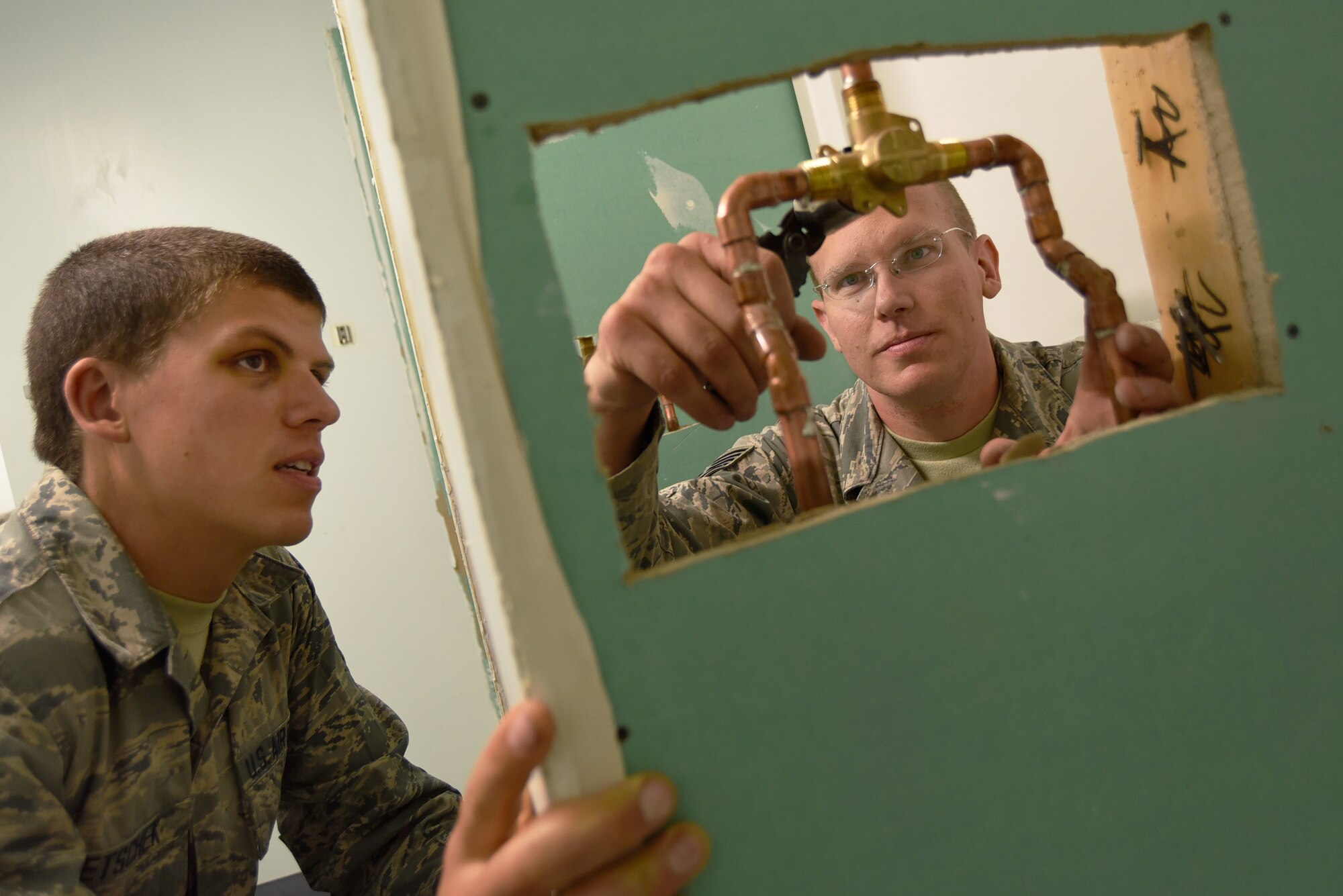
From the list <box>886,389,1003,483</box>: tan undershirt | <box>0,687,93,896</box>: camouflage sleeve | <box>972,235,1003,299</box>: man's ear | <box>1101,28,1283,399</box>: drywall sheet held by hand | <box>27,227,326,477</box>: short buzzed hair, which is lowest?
<box>0,687,93,896</box>: camouflage sleeve

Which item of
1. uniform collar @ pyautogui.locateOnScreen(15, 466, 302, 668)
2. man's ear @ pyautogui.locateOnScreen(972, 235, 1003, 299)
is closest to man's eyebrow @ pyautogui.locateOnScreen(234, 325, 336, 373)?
uniform collar @ pyautogui.locateOnScreen(15, 466, 302, 668)

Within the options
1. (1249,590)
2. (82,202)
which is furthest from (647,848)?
(82,202)

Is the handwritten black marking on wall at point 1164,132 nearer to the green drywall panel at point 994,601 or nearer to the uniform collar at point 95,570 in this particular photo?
the green drywall panel at point 994,601

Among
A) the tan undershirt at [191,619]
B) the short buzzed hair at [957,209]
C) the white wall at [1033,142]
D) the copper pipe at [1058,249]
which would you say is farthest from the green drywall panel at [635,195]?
the copper pipe at [1058,249]

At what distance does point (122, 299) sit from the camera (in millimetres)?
880

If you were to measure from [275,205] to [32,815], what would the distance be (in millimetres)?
1268

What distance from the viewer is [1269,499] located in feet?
1.33

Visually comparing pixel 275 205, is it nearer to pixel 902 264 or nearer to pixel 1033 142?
pixel 902 264

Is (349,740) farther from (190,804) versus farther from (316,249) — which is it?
(316,249)

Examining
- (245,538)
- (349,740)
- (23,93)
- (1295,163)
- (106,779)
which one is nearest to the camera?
(1295,163)

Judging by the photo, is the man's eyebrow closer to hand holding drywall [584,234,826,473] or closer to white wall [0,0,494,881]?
hand holding drywall [584,234,826,473]

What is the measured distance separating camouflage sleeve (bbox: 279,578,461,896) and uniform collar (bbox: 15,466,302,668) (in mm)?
284

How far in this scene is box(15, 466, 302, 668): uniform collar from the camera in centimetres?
77

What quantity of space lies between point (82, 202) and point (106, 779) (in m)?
1.30
